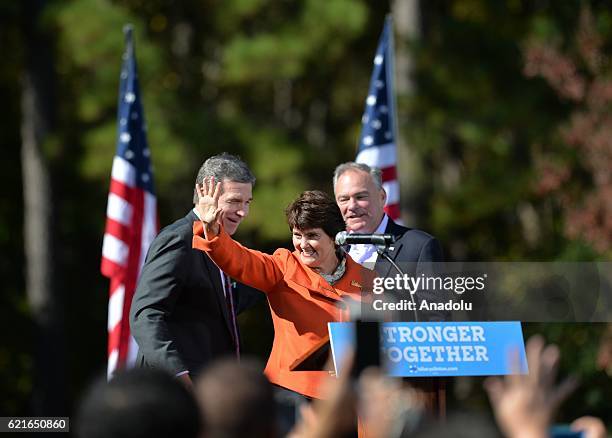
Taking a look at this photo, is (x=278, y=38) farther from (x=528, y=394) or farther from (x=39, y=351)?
(x=528, y=394)

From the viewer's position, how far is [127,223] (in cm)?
1031

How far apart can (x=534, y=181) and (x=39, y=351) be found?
25.2ft

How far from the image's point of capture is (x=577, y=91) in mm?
17266

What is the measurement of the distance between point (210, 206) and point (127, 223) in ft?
15.4

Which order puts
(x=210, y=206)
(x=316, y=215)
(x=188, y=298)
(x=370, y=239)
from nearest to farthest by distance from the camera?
(x=370, y=239) < (x=210, y=206) < (x=316, y=215) < (x=188, y=298)

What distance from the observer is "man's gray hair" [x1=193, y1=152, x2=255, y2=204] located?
6.09 m

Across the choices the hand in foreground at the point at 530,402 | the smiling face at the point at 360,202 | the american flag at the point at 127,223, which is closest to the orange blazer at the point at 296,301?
the smiling face at the point at 360,202

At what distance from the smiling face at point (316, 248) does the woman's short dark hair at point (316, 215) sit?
0.09ft

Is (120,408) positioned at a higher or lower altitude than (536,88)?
lower

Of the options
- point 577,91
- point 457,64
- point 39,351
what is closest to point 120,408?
point 577,91

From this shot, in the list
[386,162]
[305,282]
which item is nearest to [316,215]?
[305,282]

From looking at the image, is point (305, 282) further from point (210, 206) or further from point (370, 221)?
point (370, 221)

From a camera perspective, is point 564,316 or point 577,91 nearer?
point 564,316

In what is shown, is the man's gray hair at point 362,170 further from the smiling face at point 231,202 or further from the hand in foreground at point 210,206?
the hand in foreground at point 210,206
